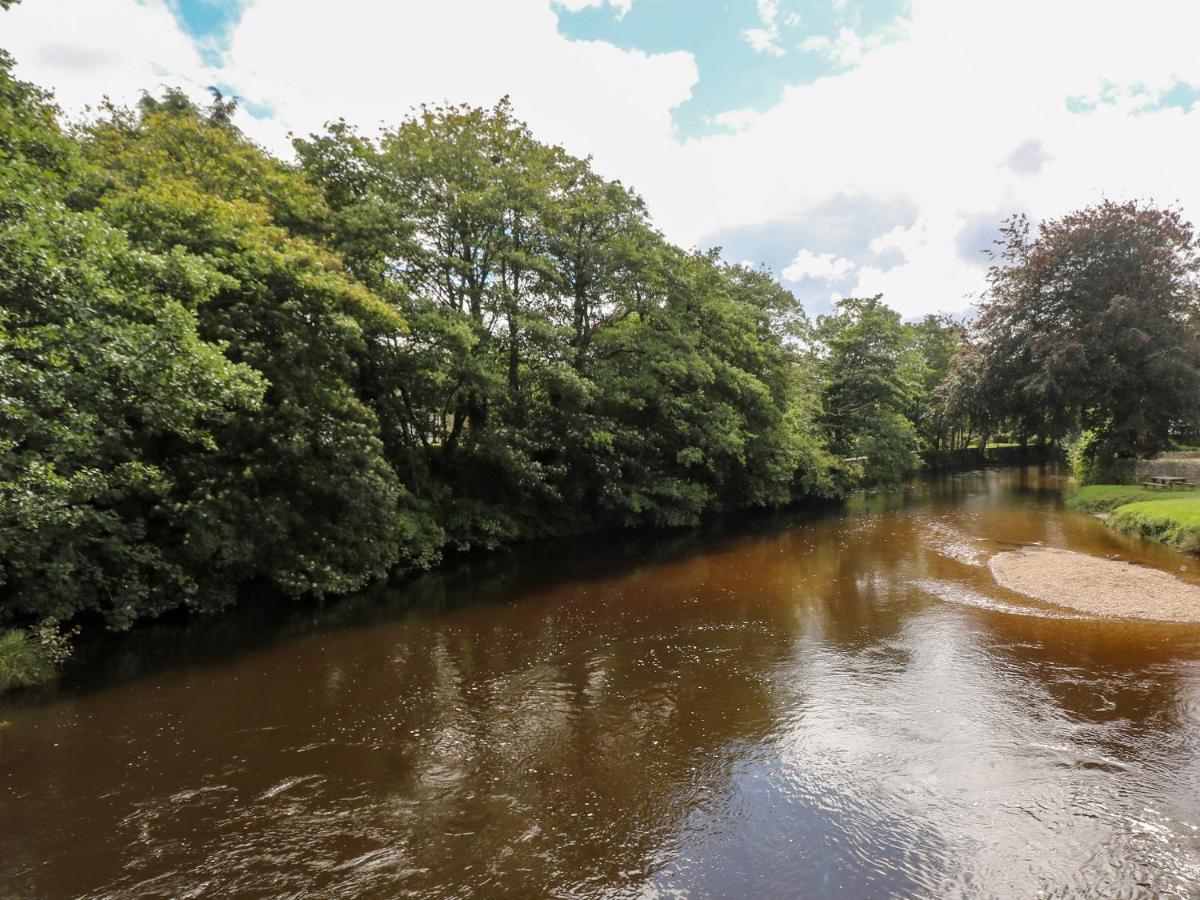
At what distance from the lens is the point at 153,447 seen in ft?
37.9

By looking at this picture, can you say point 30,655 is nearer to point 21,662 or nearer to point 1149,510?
point 21,662

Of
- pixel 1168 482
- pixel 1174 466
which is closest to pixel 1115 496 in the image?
pixel 1168 482

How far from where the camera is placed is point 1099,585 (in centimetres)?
Answer: 1319

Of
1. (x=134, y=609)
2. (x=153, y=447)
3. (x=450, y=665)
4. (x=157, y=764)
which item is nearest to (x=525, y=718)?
(x=450, y=665)

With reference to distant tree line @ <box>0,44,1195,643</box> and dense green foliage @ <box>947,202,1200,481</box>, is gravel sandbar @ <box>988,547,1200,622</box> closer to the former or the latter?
→ distant tree line @ <box>0,44,1195,643</box>

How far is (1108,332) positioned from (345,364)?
1278 inches

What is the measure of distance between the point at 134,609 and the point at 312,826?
7.87m

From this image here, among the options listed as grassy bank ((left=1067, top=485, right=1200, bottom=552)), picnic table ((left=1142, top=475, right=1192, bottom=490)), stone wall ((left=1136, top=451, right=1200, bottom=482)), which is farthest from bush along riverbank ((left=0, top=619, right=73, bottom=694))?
stone wall ((left=1136, top=451, right=1200, bottom=482))

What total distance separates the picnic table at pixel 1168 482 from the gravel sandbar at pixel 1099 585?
12.7 m

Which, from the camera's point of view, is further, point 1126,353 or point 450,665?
point 1126,353

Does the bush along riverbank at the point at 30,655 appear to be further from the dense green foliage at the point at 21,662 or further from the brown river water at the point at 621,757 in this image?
the brown river water at the point at 621,757

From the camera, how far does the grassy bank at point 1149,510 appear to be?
16.5 metres

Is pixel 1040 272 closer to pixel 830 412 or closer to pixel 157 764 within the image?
pixel 830 412

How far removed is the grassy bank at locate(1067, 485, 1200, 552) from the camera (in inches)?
649
